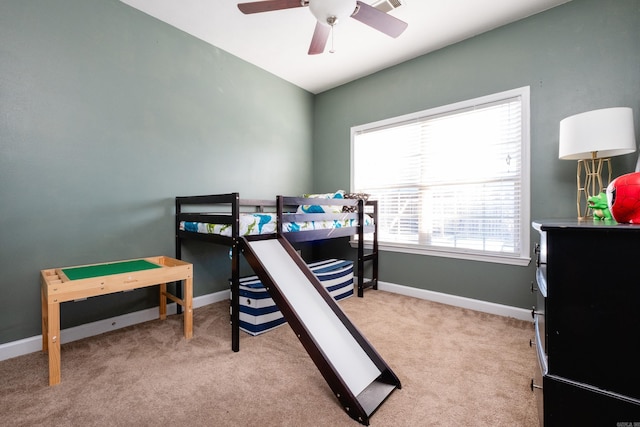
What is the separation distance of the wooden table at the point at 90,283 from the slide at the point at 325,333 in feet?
1.98

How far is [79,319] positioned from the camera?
1981mm

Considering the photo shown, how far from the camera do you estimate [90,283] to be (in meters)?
1.57

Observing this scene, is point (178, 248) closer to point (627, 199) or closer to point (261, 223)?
point (261, 223)

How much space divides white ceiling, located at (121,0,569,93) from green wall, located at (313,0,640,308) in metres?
0.14

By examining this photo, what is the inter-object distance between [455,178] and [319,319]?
1.88 meters

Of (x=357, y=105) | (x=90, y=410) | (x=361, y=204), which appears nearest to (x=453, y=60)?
(x=357, y=105)

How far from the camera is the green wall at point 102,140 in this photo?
1750 mm

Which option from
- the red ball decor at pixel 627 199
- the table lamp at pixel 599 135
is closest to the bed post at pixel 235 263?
the red ball decor at pixel 627 199

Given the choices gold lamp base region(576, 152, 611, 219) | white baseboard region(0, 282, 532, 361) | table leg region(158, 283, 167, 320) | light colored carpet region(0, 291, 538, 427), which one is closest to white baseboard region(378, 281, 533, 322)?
white baseboard region(0, 282, 532, 361)

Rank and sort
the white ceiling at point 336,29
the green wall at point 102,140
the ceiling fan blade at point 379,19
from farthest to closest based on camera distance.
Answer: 1. the white ceiling at point 336,29
2. the green wall at point 102,140
3. the ceiling fan blade at point 379,19

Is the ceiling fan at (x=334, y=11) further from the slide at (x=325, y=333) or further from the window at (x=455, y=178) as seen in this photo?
the slide at (x=325, y=333)

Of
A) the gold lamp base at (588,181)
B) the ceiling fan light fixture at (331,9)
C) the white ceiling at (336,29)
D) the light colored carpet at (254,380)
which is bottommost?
the light colored carpet at (254,380)

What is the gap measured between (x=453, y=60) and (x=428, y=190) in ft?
4.02

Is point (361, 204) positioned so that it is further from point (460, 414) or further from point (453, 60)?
point (460, 414)
